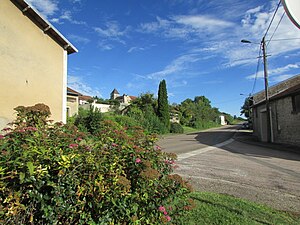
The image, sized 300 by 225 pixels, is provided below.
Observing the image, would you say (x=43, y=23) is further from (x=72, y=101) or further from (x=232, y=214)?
(x=72, y=101)

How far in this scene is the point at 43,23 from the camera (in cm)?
1122

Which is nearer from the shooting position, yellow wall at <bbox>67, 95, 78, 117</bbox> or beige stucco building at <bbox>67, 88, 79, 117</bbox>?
beige stucco building at <bbox>67, 88, 79, 117</bbox>

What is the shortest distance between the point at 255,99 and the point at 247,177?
1074 inches

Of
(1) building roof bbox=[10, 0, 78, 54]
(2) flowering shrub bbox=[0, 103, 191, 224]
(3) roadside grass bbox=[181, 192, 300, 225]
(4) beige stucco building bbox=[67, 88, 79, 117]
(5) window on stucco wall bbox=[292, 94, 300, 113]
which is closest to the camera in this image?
(2) flowering shrub bbox=[0, 103, 191, 224]

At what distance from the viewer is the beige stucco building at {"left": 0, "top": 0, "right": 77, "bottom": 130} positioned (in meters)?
9.26

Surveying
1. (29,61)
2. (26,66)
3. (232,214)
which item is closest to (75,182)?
(232,214)

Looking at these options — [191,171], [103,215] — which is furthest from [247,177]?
[103,215]

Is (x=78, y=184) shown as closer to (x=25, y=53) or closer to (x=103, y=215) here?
(x=103, y=215)

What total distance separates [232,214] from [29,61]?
10.9 metres

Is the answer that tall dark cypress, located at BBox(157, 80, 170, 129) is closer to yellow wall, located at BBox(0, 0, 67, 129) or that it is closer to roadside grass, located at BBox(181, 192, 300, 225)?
yellow wall, located at BBox(0, 0, 67, 129)

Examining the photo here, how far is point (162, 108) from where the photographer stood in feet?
107

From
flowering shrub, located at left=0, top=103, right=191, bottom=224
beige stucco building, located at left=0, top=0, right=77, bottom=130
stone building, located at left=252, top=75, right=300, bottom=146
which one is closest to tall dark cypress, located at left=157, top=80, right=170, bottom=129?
stone building, located at left=252, top=75, right=300, bottom=146

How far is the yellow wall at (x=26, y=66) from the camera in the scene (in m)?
9.23

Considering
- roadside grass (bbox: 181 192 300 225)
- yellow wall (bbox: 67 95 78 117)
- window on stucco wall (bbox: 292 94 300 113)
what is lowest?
roadside grass (bbox: 181 192 300 225)
